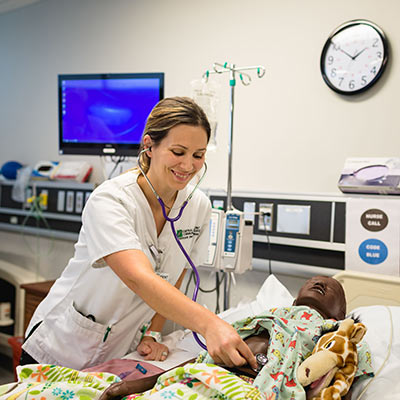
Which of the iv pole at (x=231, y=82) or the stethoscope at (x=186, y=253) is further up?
the iv pole at (x=231, y=82)

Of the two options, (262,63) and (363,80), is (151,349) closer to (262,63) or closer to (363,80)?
(363,80)

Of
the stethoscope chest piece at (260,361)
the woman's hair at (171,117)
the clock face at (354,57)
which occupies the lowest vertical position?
the stethoscope chest piece at (260,361)

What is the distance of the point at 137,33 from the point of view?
3002 mm

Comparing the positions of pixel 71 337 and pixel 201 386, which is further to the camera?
pixel 71 337

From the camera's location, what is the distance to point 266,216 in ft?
7.67

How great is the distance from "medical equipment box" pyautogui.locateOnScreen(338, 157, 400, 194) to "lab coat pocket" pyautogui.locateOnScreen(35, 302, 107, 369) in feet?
4.03

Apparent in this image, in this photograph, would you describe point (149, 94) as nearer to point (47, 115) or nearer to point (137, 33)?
point (137, 33)

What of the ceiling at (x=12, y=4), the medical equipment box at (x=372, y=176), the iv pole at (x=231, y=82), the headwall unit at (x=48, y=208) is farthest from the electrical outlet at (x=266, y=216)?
the ceiling at (x=12, y=4)

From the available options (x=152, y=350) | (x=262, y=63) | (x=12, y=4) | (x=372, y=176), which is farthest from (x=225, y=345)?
(x=12, y=4)

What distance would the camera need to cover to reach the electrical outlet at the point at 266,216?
7.61ft

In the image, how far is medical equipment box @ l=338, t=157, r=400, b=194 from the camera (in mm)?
1886

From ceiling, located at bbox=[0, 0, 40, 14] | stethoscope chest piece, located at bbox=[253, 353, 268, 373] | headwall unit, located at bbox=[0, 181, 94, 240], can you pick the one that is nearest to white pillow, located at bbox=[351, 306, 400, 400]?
stethoscope chest piece, located at bbox=[253, 353, 268, 373]

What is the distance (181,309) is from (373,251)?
3.91 ft

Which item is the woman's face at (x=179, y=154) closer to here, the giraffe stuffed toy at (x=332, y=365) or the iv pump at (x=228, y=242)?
the giraffe stuffed toy at (x=332, y=365)
